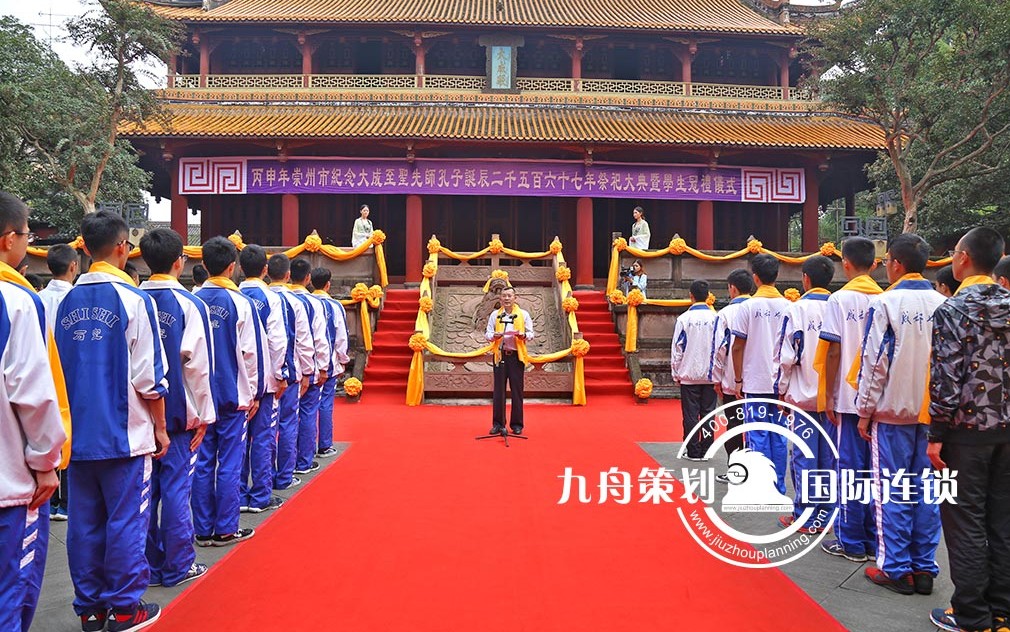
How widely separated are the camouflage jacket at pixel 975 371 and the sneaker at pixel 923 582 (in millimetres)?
831

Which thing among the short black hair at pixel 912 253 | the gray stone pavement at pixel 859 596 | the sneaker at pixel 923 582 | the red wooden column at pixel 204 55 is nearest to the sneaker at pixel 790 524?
the gray stone pavement at pixel 859 596

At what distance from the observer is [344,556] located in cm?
344

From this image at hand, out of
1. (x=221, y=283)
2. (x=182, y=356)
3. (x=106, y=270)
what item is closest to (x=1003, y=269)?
(x=182, y=356)

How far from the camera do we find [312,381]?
526 centimetres

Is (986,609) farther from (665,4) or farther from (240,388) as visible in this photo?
(665,4)

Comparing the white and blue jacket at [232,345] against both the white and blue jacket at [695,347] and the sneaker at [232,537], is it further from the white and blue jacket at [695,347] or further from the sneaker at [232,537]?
the white and blue jacket at [695,347]

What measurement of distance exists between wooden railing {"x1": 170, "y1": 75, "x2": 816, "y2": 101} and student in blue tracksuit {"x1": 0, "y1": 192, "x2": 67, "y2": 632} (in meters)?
15.4

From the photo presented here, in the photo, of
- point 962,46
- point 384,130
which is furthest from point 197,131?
point 962,46

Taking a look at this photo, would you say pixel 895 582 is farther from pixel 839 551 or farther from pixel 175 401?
pixel 175 401

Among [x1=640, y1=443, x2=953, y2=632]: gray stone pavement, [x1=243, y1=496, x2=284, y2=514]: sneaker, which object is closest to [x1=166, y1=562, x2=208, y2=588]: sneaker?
[x1=243, y1=496, x2=284, y2=514]: sneaker

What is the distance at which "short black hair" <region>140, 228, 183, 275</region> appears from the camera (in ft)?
9.98

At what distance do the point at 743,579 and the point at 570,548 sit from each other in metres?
0.94

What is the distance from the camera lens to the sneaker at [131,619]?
261 cm

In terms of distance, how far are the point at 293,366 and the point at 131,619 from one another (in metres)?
2.23
